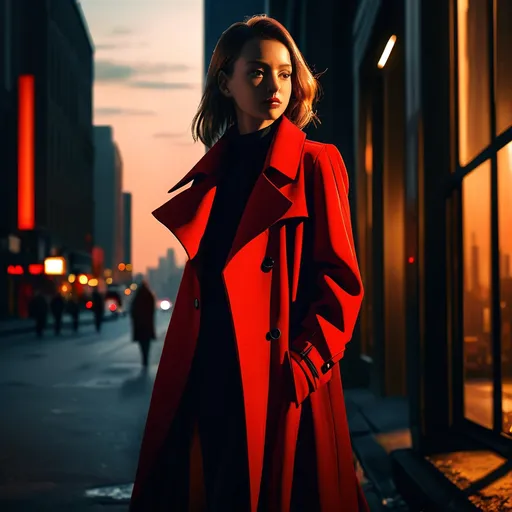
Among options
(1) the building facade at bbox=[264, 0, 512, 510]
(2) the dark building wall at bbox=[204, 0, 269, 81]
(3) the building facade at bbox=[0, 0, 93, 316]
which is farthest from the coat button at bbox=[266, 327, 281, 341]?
(3) the building facade at bbox=[0, 0, 93, 316]

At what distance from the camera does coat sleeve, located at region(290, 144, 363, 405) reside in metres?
2.54

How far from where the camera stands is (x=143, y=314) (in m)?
16.8

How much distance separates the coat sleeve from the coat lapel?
0.07 meters

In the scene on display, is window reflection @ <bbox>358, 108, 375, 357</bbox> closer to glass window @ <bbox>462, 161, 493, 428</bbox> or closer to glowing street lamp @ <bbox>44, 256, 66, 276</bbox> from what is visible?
glass window @ <bbox>462, 161, 493, 428</bbox>

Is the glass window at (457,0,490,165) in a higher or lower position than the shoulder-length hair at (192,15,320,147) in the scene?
higher

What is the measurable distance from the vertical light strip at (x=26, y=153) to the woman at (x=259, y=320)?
53352 millimetres

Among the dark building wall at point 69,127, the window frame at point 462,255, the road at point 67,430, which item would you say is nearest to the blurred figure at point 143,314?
the road at point 67,430

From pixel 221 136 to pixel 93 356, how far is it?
19217 millimetres

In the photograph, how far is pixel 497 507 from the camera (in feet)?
14.8

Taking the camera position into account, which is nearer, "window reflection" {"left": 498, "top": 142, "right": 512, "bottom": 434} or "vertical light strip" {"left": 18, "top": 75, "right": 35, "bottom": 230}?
"window reflection" {"left": 498, "top": 142, "right": 512, "bottom": 434}

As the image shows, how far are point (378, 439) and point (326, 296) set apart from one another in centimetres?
564

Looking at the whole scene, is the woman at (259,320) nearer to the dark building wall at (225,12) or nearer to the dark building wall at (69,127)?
the dark building wall at (225,12)

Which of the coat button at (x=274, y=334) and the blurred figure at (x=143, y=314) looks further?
the blurred figure at (x=143, y=314)

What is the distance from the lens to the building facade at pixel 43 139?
179 ft
